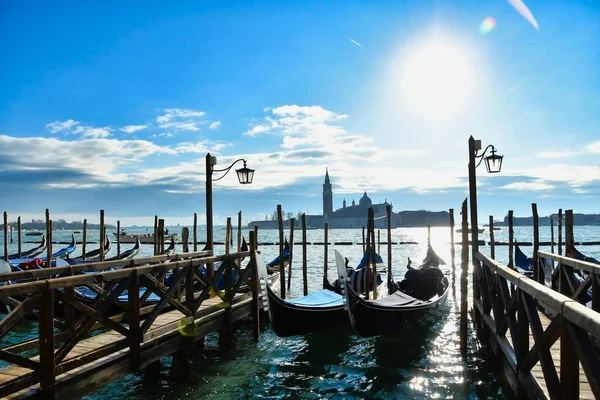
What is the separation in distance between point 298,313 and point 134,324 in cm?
267

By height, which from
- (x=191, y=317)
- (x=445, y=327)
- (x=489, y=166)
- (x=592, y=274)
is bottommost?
(x=445, y=327)

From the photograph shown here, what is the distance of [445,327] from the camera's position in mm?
8633

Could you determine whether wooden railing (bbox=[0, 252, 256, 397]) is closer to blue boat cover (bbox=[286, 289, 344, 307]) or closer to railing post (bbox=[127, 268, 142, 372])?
railing post (bbox=[127, 268, 142, 372])

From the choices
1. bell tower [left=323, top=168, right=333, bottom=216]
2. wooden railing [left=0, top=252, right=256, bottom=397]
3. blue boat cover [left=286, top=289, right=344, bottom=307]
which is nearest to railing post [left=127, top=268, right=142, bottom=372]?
wooden railing [left=0, top=252, right=256, bottom=397]

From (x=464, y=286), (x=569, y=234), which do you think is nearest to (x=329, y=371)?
(x=464, y=286)

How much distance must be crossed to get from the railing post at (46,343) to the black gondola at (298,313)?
2.95 meters

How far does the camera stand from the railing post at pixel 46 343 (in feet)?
10.9

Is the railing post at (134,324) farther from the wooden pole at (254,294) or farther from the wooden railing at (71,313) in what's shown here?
the wooden pole at (254,294)

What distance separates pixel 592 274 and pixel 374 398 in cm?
264

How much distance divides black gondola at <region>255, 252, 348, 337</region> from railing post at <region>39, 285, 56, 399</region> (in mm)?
2947

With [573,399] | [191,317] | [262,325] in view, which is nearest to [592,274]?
→ [573,399]

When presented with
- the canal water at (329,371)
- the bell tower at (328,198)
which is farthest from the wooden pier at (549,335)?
the bell tower at (328,198)

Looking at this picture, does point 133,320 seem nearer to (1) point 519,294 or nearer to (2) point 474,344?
(1) point 519,294

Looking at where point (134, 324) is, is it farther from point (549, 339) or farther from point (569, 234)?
point (569, 234)
